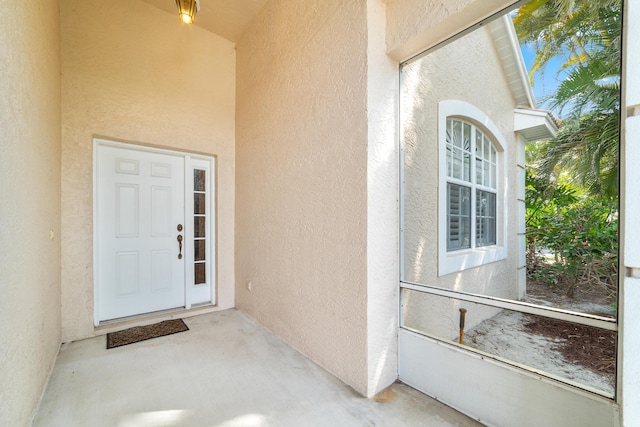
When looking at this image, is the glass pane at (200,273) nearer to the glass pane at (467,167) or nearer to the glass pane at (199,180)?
the glass pane at (199,180)

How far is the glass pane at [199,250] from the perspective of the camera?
373 centimetres

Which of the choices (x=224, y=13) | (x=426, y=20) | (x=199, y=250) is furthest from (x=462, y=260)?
(x=224, y=13)

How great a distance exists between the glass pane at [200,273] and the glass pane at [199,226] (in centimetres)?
41

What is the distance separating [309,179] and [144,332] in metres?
2.54

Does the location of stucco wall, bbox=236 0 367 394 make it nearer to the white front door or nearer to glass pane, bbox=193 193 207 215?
glass pane, bbox=193 193 207 215

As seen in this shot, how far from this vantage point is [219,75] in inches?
151

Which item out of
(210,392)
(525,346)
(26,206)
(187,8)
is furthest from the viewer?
(187,8)

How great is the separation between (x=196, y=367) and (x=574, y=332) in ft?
8.97

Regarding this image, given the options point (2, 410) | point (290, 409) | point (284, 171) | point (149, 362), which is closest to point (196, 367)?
point (149, 362)

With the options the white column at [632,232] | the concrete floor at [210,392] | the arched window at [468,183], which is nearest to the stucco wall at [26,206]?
the concrete floor at [210,392]

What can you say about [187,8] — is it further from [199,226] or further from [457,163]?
[457,163]

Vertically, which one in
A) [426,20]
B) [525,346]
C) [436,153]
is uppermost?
[426,20]

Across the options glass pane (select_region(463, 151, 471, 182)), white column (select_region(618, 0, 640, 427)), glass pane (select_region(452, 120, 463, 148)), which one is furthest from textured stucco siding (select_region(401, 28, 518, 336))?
white column (select_region(618, 0, 640, 427))

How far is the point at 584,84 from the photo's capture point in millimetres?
1477
